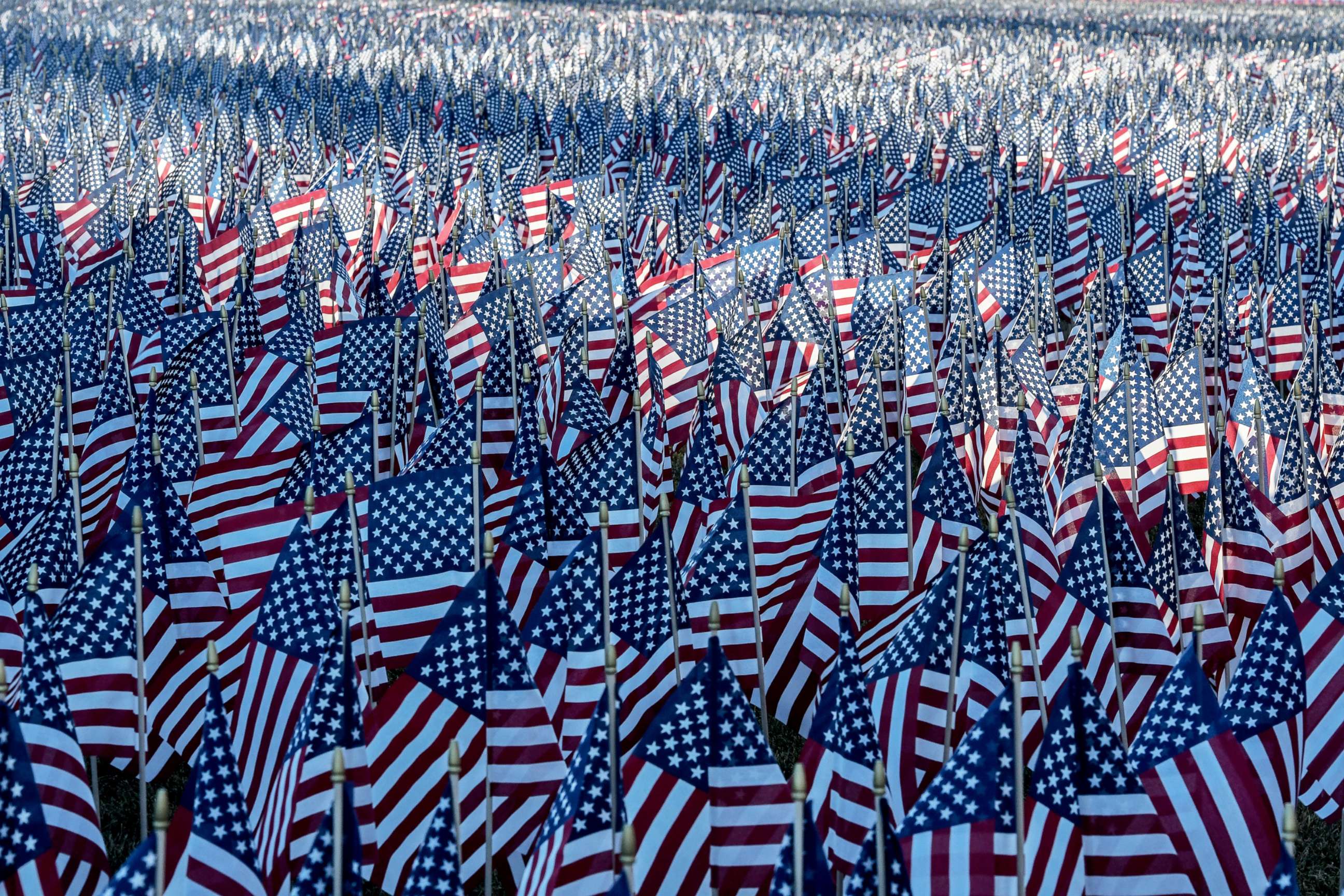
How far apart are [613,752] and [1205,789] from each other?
9.46ft

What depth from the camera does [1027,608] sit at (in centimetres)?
926

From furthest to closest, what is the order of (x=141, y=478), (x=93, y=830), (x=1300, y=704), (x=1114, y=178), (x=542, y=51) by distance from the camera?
(x=542, y=51)
(x=1114, y=178)
(x=141, y=478)
(x=1300, y=704)
(x=93, y=830)

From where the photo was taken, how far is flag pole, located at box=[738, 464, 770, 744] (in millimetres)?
9938

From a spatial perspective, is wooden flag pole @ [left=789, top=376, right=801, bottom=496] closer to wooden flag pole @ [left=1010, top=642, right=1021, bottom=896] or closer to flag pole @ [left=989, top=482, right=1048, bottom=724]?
flag pole @ [left=989, top=482, right=1048, bottom=724]

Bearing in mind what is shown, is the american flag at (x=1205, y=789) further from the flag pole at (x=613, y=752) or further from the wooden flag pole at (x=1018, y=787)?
the flag pole at (x=613, y=752)

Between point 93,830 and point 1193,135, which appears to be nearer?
point 93,830

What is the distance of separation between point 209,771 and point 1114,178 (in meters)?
19.1

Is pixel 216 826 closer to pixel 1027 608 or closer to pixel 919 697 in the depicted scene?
→ pixel 919 697

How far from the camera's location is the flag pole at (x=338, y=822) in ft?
21.0

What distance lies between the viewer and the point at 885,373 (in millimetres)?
16188

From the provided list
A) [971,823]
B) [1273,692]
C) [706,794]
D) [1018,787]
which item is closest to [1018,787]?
[1018,787]

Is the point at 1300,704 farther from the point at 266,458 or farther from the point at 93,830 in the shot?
the point at 266,458

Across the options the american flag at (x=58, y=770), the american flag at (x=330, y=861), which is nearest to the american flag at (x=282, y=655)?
the american flag at (x=58, y=770)

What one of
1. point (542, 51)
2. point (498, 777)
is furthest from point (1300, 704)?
point (542, 51)
